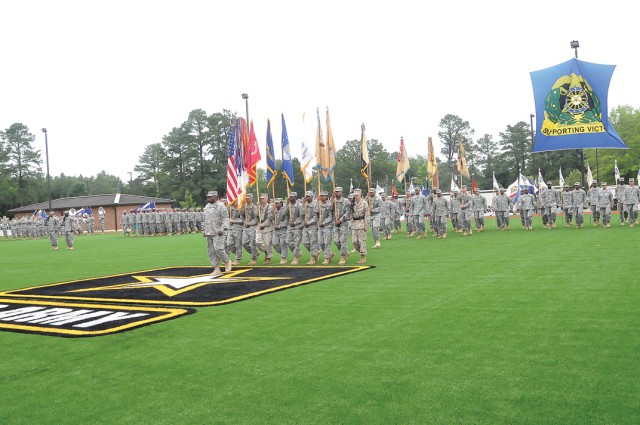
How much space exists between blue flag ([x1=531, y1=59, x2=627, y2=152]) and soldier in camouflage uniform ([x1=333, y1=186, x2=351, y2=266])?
863 cm

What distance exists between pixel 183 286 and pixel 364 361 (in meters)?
6.41

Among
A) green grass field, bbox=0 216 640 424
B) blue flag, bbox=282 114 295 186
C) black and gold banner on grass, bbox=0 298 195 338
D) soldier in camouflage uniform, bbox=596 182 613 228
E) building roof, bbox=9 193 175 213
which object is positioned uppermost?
building roof, bbox=9 193 175 213

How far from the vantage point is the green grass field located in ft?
12.8

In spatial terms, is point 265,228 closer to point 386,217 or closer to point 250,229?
point 250,229

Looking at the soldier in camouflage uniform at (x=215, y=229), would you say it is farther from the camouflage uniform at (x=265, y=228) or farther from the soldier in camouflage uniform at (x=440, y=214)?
the soldier in camouflage uniform at (x=440, y=214)

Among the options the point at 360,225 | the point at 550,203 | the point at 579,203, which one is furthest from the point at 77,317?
the point at 579,203

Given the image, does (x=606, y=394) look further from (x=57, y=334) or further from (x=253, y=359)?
(x=57, y=334)

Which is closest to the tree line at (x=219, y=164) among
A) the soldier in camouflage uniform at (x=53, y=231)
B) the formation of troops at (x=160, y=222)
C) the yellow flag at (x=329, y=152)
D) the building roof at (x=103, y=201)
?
the building roof at (x=103, y=201)

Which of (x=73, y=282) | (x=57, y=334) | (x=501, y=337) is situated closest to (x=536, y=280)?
(x=501, y=337)

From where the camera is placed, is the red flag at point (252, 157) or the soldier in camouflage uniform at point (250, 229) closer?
the soldier in camouflage uniform at point (250, 229)

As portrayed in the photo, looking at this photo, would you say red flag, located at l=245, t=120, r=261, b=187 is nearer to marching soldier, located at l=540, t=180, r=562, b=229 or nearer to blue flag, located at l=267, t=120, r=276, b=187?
blue flag, located at l=267, t=120, r=276, b=187

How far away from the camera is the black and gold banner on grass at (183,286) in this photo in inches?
366

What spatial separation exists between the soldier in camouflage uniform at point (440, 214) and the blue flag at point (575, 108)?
4.14 meters

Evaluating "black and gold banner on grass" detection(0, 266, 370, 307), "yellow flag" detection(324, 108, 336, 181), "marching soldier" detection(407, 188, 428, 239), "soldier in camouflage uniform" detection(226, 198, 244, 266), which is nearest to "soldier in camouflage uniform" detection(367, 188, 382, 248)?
"marching soldier" detection(407, 188, 428, 239)
